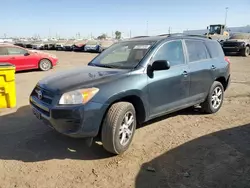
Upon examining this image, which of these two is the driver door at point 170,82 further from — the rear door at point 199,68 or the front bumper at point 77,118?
the front bumper at point 77,118

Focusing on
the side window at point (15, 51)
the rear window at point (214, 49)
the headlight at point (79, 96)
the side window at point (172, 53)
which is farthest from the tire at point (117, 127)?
the side window at point (15, 51)

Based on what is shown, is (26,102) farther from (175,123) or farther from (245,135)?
(245,135)

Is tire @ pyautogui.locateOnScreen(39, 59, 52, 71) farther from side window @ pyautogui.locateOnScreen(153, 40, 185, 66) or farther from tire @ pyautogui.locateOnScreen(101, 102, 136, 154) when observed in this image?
tire @ pyautogui.locateOnScreen(101, 102, 136, 154)

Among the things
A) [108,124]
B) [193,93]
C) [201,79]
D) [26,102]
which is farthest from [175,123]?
[26,102]

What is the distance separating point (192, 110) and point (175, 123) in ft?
3.48

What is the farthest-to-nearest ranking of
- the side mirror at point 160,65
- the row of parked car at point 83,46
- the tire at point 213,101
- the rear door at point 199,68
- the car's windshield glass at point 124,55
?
1. the row of parked car at point 83,46
2. the tire at point 213,101
3. the rear door at point 199,68
4. the car's windshield glass at point 124,55
5. the side mirror at point 160,65

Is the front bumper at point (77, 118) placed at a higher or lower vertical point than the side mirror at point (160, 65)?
lower

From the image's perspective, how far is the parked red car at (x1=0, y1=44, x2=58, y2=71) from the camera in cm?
1121

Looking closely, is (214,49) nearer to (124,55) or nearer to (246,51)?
(124,55)

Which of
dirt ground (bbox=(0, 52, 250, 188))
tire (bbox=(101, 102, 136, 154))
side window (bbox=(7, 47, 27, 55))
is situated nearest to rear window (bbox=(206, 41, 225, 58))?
dirt ground (bbox=(0, 52, 250, 188))

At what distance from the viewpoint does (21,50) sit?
38.2 feet

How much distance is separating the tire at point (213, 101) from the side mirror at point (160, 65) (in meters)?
1.96

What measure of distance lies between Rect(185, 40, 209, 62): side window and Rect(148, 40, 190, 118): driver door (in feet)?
0.83

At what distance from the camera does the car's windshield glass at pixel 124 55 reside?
13.7 feet
